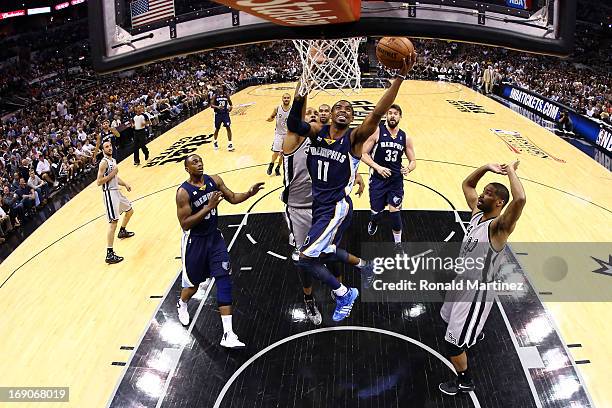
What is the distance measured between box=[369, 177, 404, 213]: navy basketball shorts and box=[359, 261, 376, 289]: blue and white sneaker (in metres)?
0.82

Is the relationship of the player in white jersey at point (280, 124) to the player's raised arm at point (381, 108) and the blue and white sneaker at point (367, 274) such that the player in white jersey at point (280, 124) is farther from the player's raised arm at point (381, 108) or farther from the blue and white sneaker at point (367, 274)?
the player's raised arm at point (381, 108)

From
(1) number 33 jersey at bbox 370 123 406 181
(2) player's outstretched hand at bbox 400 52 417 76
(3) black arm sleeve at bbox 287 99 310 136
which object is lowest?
(1) number 33 jersey at bbox 370 123 406 181

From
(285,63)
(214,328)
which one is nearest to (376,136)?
(214,328)

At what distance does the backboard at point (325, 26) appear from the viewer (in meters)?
4.11

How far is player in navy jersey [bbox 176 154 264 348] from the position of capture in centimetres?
486

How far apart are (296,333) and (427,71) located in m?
22.6

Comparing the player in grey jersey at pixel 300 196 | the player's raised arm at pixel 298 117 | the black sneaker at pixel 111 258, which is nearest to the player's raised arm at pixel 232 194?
the player in grey jersey at pixel 300 196

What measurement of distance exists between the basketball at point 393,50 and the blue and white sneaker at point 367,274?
2.81 metres

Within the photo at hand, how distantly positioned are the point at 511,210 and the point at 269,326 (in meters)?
3.02

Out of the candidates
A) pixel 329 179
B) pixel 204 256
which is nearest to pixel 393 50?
pixel 329 179

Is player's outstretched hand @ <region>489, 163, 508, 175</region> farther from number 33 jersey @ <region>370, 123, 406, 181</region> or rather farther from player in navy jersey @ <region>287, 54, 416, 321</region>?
number 33 jersey @ <region>370, 123, 406, 181</region>

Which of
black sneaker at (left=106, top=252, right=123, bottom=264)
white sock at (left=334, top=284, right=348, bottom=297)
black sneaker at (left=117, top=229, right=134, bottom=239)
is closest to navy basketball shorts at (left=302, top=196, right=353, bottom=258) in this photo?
white sock at (left=334, top=284, right=348, bottom=297)

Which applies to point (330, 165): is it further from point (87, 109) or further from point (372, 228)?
point (87, 109)

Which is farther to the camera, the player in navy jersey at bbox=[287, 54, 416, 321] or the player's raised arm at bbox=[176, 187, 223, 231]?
the player's raised arm at bbox=[176, 187, 223, 231]
